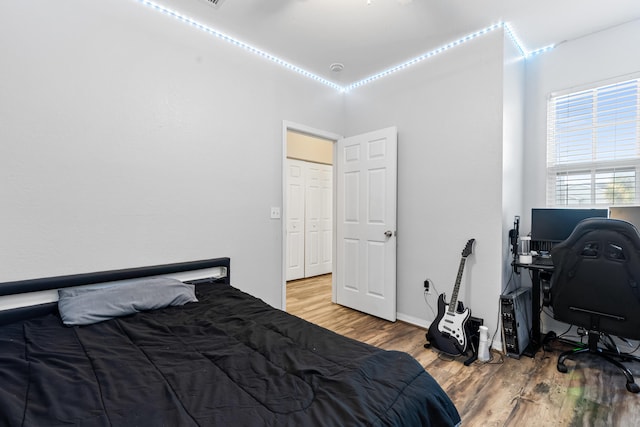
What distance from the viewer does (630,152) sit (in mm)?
2562

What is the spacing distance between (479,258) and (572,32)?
84.4 inches

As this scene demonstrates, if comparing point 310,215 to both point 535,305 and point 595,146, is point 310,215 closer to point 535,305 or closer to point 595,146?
→ point 535,305

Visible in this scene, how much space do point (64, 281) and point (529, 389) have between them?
122 inches

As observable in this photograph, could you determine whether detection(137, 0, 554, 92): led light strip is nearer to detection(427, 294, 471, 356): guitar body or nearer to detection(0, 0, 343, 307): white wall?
detection(0, 0, 343, 307): white wall

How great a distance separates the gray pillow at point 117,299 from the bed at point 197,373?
14 millimetres

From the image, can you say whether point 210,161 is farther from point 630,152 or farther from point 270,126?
point 630,152

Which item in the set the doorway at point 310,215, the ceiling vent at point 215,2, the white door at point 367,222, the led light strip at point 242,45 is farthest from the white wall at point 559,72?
the ceiling vent at point 215,2

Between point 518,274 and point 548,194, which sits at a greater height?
point 548,194

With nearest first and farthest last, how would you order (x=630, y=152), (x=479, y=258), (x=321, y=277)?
(x=630, y=152), (x=479, y=258), (x=321, y=277)

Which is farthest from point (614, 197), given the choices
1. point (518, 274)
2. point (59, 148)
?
point (59, 148)

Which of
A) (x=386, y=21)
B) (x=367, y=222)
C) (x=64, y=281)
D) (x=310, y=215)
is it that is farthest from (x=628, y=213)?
(x=64, y=281)

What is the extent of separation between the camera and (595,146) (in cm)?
274

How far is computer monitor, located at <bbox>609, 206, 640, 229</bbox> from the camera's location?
2324 mm

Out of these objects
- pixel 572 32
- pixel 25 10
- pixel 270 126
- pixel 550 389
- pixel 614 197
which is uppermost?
pixel 572 32
